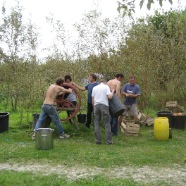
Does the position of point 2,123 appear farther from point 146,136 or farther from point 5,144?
point 146,136

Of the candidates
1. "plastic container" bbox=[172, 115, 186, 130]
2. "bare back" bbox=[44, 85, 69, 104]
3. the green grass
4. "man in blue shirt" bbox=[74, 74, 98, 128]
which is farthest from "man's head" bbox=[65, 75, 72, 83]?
the green grass

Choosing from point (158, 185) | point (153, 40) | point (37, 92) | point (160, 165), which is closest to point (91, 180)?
point (158, 185)

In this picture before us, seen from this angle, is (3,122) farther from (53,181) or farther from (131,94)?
(53,181)

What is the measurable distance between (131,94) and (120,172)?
14.9 ft

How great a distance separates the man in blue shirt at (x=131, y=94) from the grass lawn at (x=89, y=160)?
4.32ft

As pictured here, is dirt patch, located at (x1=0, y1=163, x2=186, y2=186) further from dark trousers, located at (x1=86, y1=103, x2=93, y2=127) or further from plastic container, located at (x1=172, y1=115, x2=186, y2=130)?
plastic container, located at (x1=172, y1=115, x2=186, y2=130)

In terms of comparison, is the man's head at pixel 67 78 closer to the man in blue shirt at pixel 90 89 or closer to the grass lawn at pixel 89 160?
the man in blue shirt at pixel 90 89

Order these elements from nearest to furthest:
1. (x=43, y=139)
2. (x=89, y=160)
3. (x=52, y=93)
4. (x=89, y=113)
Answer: (x=89, y=160) → (x=43, y=139) → (x=52, y=93) → (x=89, y=113)

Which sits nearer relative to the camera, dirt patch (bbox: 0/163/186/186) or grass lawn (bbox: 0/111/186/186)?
grass lawn (bbox: 0/111/186/186)

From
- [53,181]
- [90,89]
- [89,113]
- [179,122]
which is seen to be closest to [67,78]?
[90,89]

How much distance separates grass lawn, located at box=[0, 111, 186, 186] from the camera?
5.66m

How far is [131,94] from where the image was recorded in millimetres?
10492

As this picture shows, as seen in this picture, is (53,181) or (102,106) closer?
(53,181)

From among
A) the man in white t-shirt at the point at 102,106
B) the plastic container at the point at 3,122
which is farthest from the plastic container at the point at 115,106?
the plastic container at the point at 3,122
